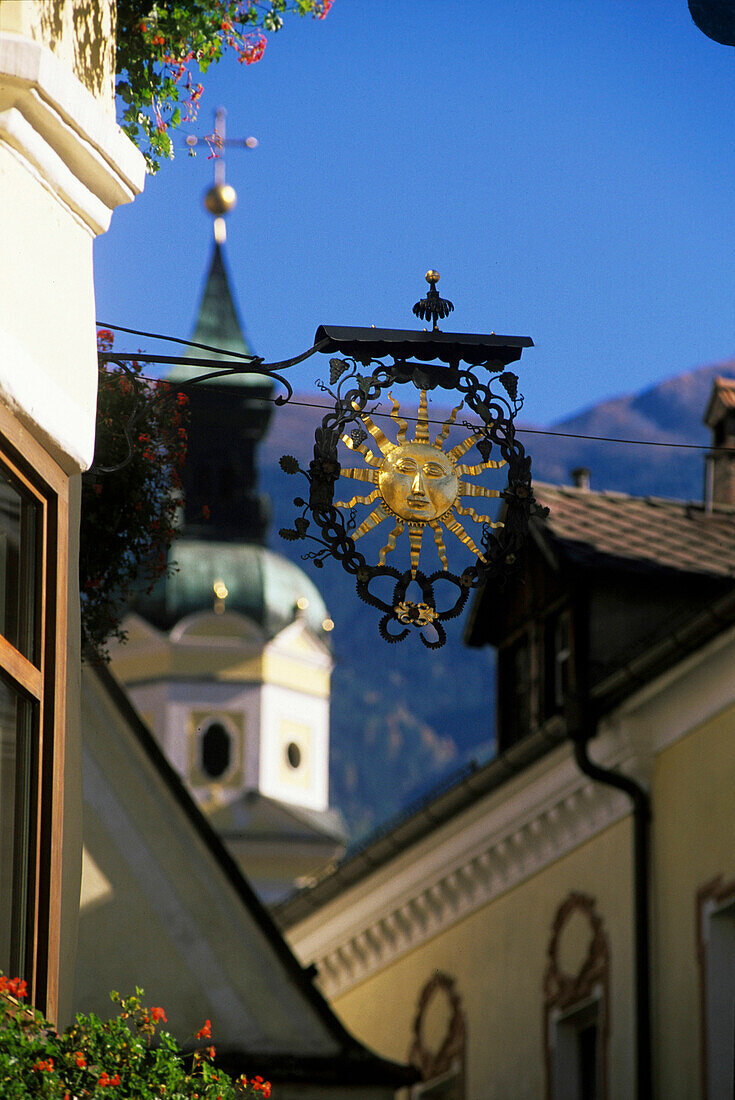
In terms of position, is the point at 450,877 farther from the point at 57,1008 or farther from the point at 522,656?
the point at 57,1008

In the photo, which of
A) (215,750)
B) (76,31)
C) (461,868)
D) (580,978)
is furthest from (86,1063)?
(215,750)

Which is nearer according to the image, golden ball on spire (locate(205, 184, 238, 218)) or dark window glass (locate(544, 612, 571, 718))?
dark window glass (locate(544, 612, 571, 718))

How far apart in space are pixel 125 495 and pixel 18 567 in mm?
Result: 1620

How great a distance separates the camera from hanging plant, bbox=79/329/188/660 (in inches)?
342

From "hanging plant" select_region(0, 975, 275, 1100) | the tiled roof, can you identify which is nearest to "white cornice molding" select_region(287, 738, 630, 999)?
the tiled roof

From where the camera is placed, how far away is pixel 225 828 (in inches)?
2196

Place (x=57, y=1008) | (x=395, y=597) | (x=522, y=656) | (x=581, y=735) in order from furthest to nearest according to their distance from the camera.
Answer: (x=522, y=656) < (x=581, y=735) < (x=395, y=597) < (x=57, y=1008)

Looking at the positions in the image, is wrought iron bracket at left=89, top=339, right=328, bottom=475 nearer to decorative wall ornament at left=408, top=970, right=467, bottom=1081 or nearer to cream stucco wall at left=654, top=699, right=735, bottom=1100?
cream stucco wall at left=654, top=699, right=735, bottom=1100

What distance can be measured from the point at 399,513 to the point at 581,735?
29.2ft

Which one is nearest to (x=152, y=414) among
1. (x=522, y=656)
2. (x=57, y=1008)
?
(x=57, y=1008)

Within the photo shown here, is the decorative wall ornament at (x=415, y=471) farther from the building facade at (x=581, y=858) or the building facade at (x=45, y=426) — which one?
the building facade at (x=581, y=858)

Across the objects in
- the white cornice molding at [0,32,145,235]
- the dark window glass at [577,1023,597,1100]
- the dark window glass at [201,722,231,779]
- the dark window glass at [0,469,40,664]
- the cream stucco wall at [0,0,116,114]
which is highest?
the cream stucco wall at [0,0,116,114]

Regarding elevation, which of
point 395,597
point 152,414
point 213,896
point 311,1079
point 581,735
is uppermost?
point 152,414

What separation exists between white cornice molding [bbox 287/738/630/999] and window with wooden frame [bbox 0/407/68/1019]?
31.7 feet
